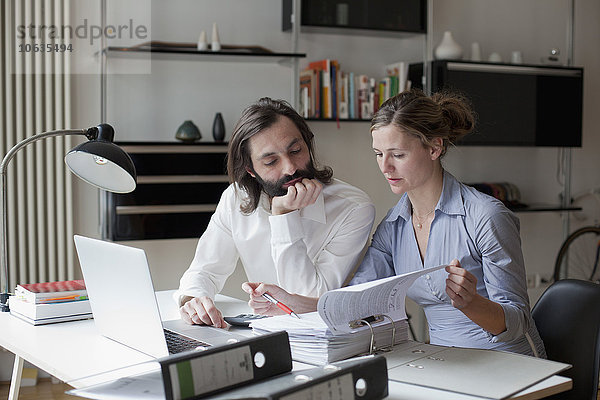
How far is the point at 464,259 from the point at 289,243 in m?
0.54

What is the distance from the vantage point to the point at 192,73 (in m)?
3.96

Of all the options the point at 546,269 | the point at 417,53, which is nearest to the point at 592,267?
the point at 546,269

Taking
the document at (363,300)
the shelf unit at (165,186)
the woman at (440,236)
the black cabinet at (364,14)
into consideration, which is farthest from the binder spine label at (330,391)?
the black cabinet at (364,14)

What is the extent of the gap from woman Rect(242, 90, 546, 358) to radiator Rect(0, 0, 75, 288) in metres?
2.11

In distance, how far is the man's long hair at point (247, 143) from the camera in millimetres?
2391

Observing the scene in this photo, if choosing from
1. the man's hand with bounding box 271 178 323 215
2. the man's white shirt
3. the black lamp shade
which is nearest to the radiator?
the man's white shirt

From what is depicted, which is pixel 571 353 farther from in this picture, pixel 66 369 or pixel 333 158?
pixel 333 158

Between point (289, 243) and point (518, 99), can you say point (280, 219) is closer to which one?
point (289, 243)

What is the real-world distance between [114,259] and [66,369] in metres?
0.26

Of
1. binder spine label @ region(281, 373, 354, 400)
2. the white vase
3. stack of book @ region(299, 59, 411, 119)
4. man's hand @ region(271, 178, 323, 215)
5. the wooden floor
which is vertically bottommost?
the wooden floor

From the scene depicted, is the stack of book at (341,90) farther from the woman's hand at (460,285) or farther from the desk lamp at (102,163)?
the woman's hand at (460,285)

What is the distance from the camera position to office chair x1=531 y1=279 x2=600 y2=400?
1.89 metres

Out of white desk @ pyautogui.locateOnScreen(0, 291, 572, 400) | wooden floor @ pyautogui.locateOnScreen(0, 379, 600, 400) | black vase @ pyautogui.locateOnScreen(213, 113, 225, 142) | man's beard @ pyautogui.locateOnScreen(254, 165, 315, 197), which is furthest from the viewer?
black vase @ pyautogui.locateOnScreen(213, 113, 225, 142)

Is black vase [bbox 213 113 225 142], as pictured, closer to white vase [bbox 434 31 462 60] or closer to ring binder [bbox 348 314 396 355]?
white vase [bbox 434 31 462 60]
